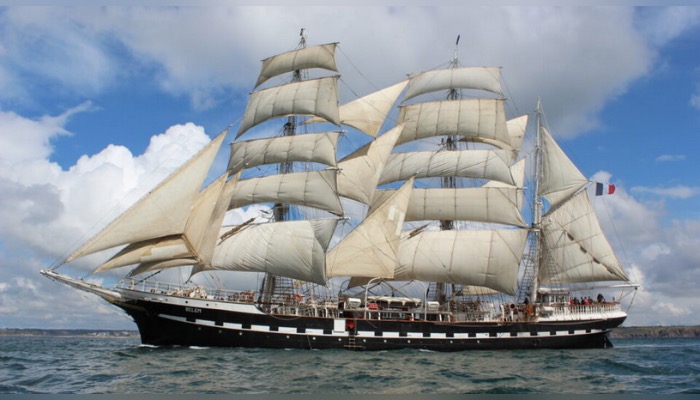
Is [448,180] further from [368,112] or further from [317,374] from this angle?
[317,374]

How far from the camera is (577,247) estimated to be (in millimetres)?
26875

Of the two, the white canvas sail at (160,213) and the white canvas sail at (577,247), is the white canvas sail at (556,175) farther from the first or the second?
the white canvas sail at (160,213)

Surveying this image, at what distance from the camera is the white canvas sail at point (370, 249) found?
78.7ft

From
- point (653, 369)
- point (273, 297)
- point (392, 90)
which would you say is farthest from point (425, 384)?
point (392, 90)

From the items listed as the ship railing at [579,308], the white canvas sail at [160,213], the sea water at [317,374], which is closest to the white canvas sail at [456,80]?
the ship railing at [579,308]

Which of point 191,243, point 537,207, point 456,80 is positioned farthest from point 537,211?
point 191,243

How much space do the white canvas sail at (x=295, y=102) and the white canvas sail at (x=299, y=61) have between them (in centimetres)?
65

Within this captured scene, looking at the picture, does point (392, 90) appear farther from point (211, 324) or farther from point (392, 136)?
point (211, 324)

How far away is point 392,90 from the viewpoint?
27.4 metres

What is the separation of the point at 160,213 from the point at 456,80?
1652cm

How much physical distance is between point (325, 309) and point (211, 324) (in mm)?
3931

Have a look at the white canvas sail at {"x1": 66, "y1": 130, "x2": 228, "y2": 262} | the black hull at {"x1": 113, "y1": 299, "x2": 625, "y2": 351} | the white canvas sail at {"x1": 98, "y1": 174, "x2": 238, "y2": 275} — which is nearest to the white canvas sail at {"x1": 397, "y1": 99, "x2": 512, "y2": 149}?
the black hull at {"x1": 113, "y1": 299, "x2": 625, "y2": 351}

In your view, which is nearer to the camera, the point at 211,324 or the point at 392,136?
the point at 211,324

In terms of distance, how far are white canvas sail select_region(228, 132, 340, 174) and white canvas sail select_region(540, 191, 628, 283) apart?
34.8ft
